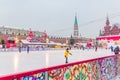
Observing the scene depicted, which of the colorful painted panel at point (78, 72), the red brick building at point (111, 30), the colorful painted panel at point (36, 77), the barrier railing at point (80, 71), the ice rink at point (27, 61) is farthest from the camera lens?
the red brick building at point (111, 30)

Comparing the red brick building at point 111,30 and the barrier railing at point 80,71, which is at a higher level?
the red brick building at point 111,30

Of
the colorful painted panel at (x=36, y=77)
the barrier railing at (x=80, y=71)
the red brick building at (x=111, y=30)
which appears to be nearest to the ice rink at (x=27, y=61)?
the barrier railing at (x=80, y=71)

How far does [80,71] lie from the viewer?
16.4ft

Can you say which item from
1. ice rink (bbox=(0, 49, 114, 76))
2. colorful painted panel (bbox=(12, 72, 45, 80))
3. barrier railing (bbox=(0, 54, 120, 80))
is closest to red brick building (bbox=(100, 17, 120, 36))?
ice rink (bbox=(0, 49, 114, 76))

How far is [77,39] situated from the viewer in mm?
126062

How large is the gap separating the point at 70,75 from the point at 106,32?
10098 cm

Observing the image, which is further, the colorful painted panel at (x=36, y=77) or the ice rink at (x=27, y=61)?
the ice rink at (x=27, y=61)

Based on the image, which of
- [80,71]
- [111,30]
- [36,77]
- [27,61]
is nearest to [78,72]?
[80,71]

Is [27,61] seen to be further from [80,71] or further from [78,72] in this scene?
[78,72]

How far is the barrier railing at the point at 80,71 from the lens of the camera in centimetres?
329

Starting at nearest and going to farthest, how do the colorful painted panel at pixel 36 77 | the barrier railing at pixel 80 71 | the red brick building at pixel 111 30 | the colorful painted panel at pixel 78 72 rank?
the colorful painted panel at pixel 36 77 < the barrier railing at pixel 80 71 < the colorful painted panel at pixel 78 72 < the red brick building at pixel 111 30

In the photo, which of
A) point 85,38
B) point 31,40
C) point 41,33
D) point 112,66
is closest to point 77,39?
point 85,38

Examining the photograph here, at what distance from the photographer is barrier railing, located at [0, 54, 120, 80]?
3289 millimetres

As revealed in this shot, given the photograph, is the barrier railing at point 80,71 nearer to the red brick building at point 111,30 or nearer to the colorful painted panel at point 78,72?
the colorful painted panel at point 78,72
